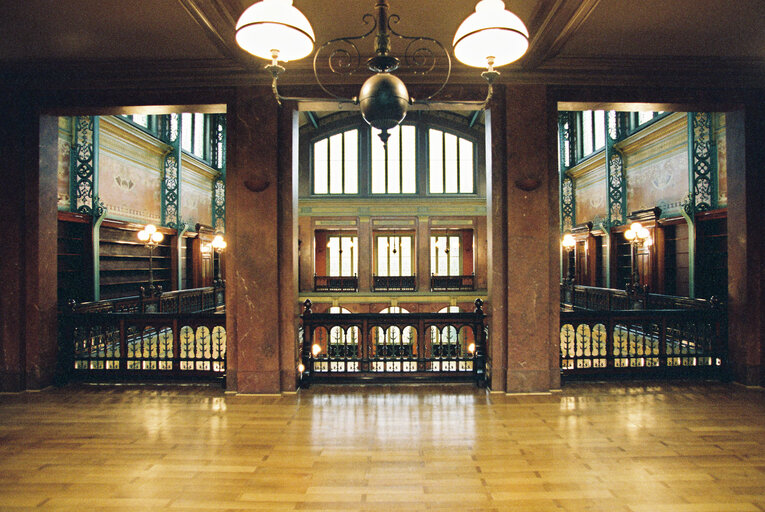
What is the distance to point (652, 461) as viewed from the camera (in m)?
2.68

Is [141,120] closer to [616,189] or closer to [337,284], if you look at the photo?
[337,284]

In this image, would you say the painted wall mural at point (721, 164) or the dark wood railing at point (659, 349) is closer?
the dark wood railing at point (659, 349)

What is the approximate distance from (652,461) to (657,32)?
3.43 m

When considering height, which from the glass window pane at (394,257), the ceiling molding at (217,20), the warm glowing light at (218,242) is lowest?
the glass window pane at (394,257)

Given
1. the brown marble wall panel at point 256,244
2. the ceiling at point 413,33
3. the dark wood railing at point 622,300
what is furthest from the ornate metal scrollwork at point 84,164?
the dark wood railing at point 622,300

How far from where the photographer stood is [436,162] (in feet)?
47.6

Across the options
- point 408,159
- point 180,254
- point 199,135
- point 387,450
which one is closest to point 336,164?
point 408,159

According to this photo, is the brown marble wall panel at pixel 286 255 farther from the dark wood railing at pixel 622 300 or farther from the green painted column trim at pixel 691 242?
the green painted column trim at pixel 691 242

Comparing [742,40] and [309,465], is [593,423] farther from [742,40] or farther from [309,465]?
[742,40]

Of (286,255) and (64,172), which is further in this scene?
(64,172)

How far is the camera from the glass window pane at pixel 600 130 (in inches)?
420

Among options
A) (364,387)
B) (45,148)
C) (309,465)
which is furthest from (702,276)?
(45,148)

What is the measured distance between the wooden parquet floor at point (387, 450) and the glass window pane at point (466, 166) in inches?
429

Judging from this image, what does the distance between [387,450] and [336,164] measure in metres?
12.5
